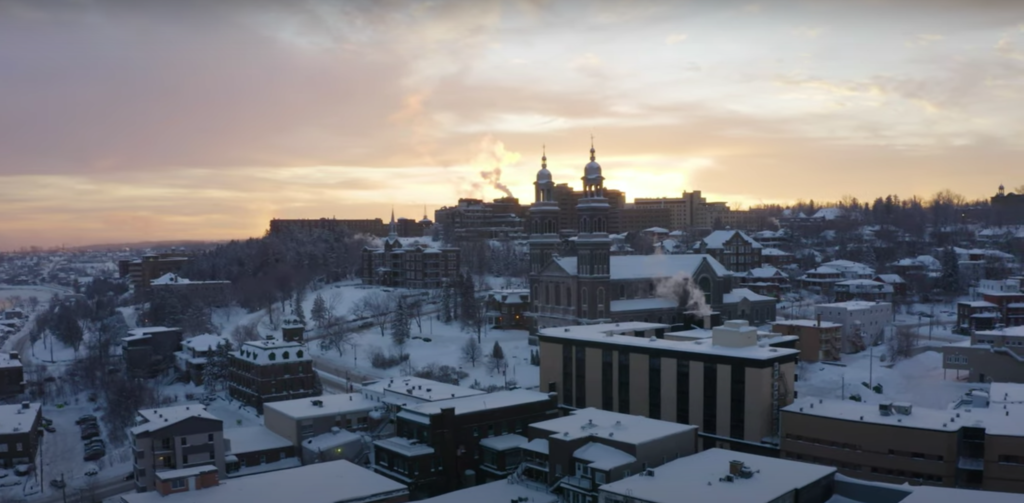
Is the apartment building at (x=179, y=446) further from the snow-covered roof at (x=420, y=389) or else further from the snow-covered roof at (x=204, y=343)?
the snow-covered roof at (x=204, y=343)

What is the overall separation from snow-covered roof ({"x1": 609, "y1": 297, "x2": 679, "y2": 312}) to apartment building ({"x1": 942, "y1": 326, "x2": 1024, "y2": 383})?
2107 centimetres

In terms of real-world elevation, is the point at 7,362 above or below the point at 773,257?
below

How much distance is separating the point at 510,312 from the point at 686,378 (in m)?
38.1

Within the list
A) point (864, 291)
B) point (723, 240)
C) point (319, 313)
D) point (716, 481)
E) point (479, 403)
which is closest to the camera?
point (716, 481)

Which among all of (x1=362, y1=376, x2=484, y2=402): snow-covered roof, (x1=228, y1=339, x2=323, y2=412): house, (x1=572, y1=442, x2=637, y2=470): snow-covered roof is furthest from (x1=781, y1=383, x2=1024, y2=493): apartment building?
(x1=228, y1=339, x2=323, y2=412): house

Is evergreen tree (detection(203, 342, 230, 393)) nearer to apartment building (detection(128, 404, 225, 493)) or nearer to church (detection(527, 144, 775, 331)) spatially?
apartment building (detection(128, 404, 225, 493))

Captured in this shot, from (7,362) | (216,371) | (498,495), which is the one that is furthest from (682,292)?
(7,362)

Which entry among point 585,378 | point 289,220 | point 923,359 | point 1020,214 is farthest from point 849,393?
point 289,220

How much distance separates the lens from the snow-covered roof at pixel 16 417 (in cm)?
4611

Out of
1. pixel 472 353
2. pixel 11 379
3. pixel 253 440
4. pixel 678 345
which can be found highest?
pixel 678 345

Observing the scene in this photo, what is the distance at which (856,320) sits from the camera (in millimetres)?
67375

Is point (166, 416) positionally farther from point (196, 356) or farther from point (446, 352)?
point (446, 352)

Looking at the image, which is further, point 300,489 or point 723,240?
point 723,240

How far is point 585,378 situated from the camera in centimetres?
4366
